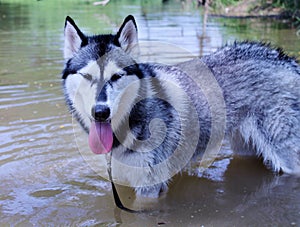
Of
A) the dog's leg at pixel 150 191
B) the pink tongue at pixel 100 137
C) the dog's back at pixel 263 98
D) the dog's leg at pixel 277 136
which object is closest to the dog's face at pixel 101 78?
the pink tongue at pixel 100 137

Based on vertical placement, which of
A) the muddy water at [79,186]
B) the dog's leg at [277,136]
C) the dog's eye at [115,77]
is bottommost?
the muddy water at [79,186]

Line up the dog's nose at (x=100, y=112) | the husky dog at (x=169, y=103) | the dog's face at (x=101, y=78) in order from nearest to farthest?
the dog's nose at (x=100, y=112), the dog's face at (x=101, y=78), the husky dog at (x=169, y=103)

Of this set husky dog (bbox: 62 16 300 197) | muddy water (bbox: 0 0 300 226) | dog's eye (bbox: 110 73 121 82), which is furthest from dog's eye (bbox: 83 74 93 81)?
muddy water (bbox: 0 0 300 226)

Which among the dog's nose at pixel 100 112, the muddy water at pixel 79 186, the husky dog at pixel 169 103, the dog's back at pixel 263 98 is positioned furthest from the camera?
the dog's back at pixel 263 98

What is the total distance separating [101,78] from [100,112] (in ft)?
1.03

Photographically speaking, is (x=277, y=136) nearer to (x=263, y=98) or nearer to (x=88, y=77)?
(x=263, y=98)

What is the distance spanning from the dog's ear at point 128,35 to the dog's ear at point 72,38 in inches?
13.6

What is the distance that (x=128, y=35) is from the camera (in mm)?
3764

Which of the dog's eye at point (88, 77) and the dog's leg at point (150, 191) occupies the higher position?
the dog's eye at point (88, 77)

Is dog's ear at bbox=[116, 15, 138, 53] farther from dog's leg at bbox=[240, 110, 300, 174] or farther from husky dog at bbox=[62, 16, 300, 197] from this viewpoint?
dog's leg at bbox=[240, 110, 300, 174]

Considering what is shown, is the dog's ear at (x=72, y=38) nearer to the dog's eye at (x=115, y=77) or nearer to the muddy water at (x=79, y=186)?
the dog's eye at (x=115, y=77)

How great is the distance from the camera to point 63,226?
142 inches

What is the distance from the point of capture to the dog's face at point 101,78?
3427 millimetres

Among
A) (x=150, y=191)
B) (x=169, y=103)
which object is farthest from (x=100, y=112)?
(x=150, y=191)
